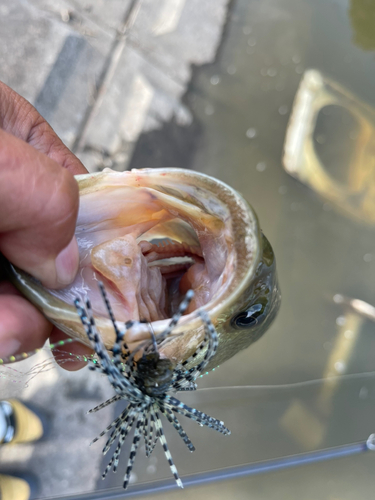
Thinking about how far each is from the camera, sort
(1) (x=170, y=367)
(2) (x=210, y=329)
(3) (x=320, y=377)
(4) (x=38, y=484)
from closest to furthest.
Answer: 1. (2) (x=210, y=329)
2. (1) (x=170, y=367)
3. (4) (x=38, y=484)
4. (3) (x=320, y=377)

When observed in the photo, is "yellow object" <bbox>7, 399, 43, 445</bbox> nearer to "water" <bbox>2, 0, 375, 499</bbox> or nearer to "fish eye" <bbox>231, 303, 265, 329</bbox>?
"water" <bbox>2, 0, 375, 499</bbox>

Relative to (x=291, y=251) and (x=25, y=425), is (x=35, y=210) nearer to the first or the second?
(x=25, y=425)

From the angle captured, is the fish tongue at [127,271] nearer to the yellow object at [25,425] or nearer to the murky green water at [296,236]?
the yellow object at [25,425]

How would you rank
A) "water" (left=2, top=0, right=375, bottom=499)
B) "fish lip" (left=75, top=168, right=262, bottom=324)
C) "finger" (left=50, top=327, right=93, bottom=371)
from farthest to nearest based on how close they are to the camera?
"water" (left=2, top=0, right=375, bottom=499)
"finger" (left=50, top=327, right=93, bottom=371)
"fish lip" (left=75, top=168, right=262, bottom=324)

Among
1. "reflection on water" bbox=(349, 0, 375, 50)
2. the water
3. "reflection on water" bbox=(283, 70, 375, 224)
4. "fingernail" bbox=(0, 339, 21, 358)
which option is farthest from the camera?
"reflection on water" bbox=(349, 0, 375, 50)

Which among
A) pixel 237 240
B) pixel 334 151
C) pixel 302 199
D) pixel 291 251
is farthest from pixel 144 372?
pixel 334 151

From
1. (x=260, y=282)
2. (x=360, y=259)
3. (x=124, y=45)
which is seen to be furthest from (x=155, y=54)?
(x=260, y=282)

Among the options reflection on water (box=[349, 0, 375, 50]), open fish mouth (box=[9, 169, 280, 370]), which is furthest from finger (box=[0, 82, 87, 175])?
reflection on water (box=[349, 0, 375, 50])

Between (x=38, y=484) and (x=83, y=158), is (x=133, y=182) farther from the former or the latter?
(x=38, y=484)
